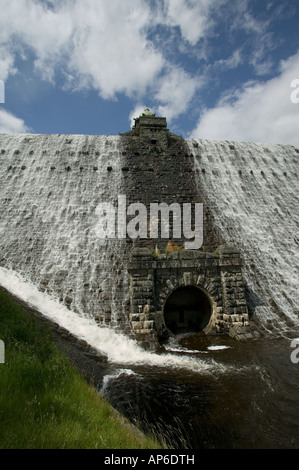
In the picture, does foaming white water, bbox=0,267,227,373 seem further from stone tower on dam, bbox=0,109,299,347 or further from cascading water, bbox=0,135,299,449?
stone tower on dam, bbox=0,109,299,347

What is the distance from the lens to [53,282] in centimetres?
1430

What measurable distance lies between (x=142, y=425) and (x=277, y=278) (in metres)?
12.5

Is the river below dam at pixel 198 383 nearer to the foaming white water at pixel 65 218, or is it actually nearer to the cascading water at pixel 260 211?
the foaming white water at pixel 65 218

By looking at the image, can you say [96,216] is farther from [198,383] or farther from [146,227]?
[198,383]

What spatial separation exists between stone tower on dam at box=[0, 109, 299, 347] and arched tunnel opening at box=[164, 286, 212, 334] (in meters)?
0.06

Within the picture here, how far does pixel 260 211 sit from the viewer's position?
2020cm

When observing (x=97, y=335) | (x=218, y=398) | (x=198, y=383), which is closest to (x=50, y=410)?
(x=218, y=398)

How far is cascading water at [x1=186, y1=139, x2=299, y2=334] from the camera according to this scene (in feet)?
49.5

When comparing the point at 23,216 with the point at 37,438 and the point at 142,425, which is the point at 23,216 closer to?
the point at 142,425

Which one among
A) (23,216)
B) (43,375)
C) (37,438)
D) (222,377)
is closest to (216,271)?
(222,377)

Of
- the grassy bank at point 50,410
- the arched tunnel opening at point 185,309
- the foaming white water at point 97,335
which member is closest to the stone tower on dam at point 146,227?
the arched tunnel opening at point 185,309

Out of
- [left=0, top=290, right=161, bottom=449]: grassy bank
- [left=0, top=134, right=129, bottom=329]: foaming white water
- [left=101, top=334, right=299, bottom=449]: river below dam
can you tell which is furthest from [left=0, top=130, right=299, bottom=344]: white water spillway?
[left=0, top=290, right=161, bottom=449]: grassy bank

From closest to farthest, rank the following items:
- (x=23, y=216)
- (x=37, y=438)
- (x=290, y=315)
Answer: (x=37, y=438) < (x=290, y=315) < (x=23, y=216)

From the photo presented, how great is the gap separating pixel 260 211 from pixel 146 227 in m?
8.67
